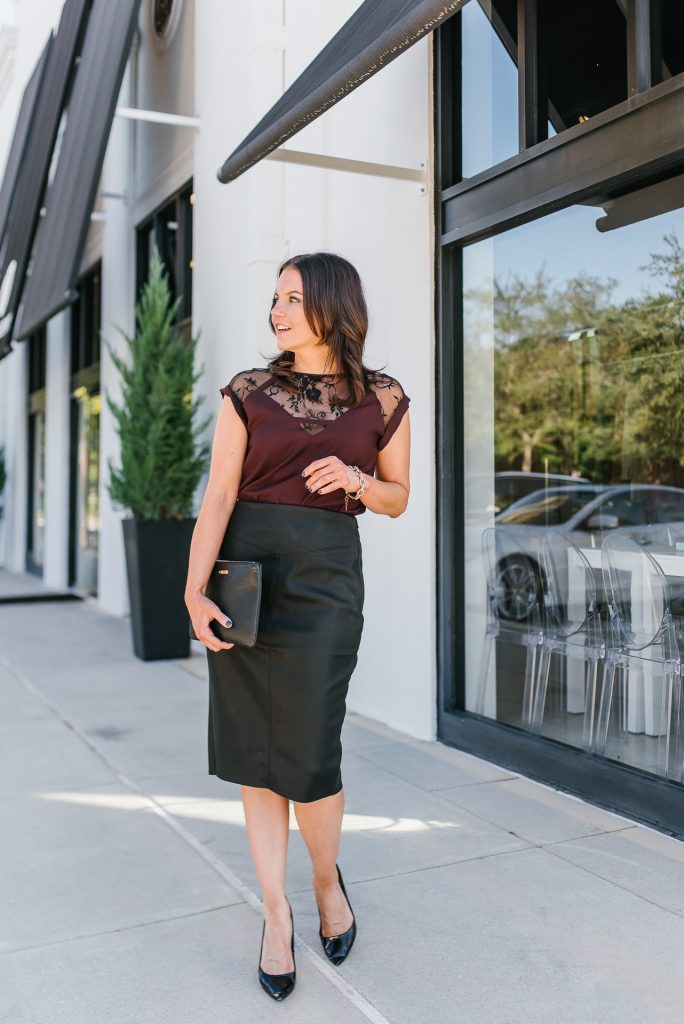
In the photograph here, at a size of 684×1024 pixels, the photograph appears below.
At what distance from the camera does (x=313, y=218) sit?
229 inches

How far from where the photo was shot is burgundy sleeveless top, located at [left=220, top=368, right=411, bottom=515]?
2.33m

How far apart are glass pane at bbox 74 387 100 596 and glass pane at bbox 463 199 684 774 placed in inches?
257

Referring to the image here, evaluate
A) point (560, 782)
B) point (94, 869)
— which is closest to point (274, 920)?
point (94, 869)

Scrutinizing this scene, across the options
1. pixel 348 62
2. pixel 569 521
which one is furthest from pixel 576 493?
pixel 348 62

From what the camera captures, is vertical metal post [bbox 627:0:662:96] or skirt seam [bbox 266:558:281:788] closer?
skirt seam [bbox 266:558:281:788]

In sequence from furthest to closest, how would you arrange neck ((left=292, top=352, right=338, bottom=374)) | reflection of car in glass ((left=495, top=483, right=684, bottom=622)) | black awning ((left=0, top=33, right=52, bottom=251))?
black awning ((left=0, top=33, right=52, bottom=251)) → reflection of car in glass ((left=495, top=483, right=684, bottom=622)) → neck ((left=292, top=352, right=338, bottom=374))

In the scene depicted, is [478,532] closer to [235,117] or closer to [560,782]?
[560,782]

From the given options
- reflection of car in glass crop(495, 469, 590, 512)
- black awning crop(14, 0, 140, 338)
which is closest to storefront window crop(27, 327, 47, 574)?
black awning crop(14, 0, 140, 338)

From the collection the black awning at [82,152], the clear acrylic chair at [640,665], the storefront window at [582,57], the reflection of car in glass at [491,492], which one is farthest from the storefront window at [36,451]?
the clear acrylic chair at [640,665]

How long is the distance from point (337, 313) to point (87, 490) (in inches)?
372

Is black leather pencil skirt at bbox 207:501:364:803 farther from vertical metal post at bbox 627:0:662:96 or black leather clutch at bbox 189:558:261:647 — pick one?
vertical metal post at bbox 627:0:662:96

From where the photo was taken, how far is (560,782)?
3811mm

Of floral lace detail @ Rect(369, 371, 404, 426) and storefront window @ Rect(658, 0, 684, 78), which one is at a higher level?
storefront window @ Rect(658, 0, 684, 78)

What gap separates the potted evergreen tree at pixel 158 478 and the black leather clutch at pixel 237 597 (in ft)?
14.9
